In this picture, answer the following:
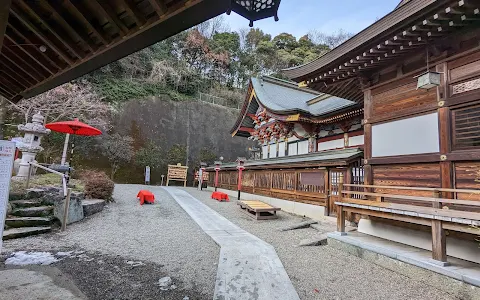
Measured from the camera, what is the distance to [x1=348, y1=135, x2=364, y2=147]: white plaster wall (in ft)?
30.6

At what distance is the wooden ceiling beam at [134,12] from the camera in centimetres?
177

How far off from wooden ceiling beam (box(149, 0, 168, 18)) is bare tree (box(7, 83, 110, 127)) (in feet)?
45.2

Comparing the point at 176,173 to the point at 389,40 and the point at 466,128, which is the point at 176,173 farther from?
the point at 466,128

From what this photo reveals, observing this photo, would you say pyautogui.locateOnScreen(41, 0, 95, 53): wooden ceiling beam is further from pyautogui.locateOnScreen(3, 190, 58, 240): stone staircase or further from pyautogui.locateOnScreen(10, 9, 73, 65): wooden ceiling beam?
pyautogui.locateOnScreen(3, 190, 58, 240): stone staircase

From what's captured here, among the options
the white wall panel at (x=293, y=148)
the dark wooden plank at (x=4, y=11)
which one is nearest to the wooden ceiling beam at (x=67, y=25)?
the dark wooden plank at (x=4, y=11)

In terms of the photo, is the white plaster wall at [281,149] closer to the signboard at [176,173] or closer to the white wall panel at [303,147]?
the white wall panel at [303,147]

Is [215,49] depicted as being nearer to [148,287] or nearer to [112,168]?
[112,168]

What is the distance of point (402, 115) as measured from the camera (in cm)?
531

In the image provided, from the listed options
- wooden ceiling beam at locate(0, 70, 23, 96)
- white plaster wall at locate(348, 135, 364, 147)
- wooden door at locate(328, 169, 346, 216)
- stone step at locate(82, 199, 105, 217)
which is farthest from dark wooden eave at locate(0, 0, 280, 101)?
white plaster wall at locate(348, 135, 364, 147)

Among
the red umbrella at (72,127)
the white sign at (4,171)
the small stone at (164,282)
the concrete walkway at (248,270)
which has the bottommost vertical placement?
the small stone at (164,282)

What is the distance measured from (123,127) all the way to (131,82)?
5722mm

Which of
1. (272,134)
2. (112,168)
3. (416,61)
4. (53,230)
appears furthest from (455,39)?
(112,168)

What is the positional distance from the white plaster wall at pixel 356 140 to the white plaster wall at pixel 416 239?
4.20m

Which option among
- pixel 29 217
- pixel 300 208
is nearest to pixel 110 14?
pixel 29 217
